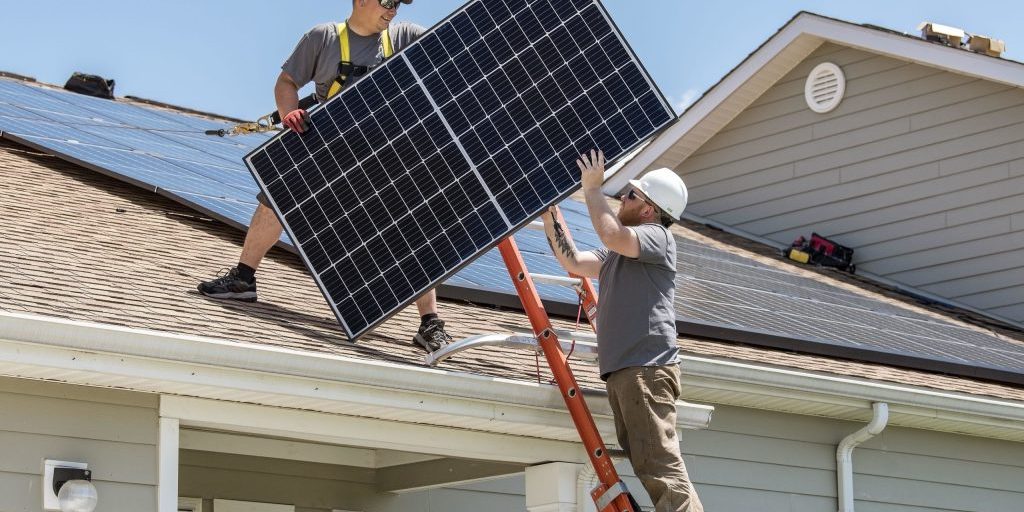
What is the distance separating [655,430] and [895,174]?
10136 millimetres

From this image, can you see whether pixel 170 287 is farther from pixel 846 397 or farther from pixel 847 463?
pixel 847 463

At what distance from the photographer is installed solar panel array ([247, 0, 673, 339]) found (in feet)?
24.8

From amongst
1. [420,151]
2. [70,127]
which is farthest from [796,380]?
[70,127]

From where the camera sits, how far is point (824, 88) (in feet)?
55.4

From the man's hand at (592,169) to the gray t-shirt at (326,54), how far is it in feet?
4.80

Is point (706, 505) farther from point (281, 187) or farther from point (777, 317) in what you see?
point (281, 187)

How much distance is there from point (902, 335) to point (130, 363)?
303 inches

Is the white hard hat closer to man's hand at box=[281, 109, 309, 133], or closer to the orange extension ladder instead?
the orange extension ladder

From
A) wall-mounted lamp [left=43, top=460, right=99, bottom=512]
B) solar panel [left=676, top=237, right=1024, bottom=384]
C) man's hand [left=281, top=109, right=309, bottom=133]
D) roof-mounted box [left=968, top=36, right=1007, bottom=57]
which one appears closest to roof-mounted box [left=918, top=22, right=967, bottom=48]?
roof-mounted box [left=968, top=36, right=1007, bottom=57]

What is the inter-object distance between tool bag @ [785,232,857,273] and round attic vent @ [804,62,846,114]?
57.0 inches

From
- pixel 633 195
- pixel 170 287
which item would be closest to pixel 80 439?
pixel 170 287

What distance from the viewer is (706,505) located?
384 inches

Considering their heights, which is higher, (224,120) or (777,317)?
(224,120)

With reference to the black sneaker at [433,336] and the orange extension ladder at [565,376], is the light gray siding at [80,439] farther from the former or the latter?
the black sneaker at [433,336]
